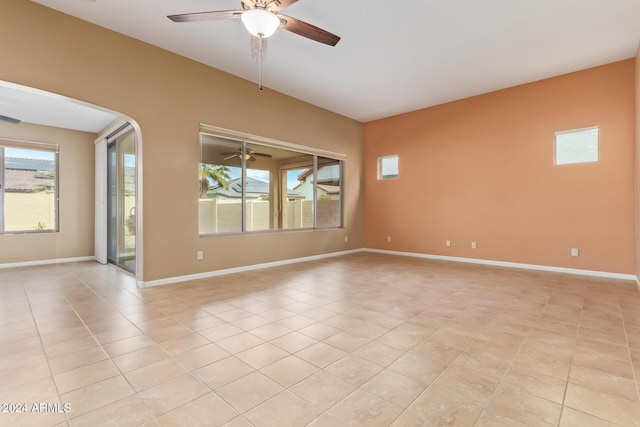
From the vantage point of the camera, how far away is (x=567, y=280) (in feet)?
14.2

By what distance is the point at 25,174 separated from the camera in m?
5.72

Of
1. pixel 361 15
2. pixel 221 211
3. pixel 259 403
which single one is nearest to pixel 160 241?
pixel 221 211

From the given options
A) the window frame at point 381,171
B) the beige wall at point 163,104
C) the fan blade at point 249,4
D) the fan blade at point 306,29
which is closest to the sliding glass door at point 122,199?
the beige wall at point 163,104

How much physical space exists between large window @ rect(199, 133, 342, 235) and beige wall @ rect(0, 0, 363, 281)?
0.81 feet

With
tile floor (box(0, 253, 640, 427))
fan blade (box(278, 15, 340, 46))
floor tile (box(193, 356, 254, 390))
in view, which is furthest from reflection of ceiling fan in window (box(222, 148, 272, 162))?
floor tile (box(193, 356, 254, 390))

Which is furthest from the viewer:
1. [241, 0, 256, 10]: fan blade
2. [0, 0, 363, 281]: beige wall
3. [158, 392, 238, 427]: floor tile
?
[0, 0, 363, 281]: beige wall

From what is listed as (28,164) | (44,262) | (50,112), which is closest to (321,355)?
(50,112)

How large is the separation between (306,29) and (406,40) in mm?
1685

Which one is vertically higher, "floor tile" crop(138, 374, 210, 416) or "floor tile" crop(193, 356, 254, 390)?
"floor tile" crop(138, 374, 210, 416)

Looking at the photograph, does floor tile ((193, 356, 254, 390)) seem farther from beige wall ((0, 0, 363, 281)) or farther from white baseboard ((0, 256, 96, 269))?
white baseboard ((0, 256, 96, 269))

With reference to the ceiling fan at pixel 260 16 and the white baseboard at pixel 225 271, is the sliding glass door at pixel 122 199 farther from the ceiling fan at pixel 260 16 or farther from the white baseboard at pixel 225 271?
the ceiling fan at pixel 260 16

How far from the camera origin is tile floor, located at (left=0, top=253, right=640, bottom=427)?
1544 mm

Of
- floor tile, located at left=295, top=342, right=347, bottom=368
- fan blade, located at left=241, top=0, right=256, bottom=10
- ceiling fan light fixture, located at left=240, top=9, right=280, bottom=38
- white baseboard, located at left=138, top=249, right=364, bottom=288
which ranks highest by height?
fan blade, located at left=241, top=0, right=256, bottom=10

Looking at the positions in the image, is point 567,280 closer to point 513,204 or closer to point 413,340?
point 513,204
